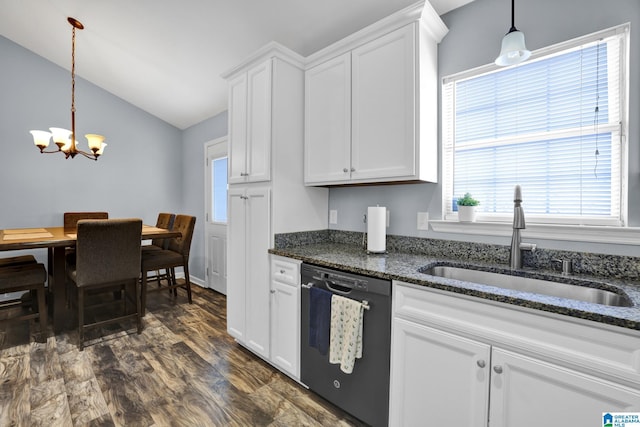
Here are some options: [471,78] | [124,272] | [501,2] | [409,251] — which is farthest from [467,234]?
[124,272]

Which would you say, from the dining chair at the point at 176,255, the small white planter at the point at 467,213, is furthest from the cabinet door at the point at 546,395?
the dining chair at the point at 176,255

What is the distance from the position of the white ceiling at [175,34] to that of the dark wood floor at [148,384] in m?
2.55

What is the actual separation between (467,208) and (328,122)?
109cm

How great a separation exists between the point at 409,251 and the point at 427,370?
2.79 ft

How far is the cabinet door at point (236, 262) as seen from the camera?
7.78 feet

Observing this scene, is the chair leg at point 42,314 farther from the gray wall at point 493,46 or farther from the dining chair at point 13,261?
the gray wall at point 493,46

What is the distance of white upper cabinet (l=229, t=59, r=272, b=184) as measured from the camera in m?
2.13

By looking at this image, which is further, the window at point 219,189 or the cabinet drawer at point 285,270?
the window at point 219,189

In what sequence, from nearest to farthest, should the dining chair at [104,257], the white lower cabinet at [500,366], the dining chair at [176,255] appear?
1. the white lower cabinet at [500,366]
2. the dining chair at [104,257]
3. the dining chair at [176,255]

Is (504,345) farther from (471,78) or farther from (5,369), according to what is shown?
(5,369)

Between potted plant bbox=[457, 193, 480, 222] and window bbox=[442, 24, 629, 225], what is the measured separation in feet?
0.36

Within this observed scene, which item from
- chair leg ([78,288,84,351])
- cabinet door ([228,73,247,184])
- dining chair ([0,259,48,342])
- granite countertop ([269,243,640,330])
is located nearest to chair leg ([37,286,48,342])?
dining chair ([0,259,48,342])

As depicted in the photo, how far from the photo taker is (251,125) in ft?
7.48

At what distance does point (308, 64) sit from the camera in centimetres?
224
